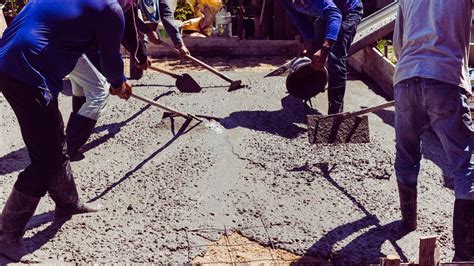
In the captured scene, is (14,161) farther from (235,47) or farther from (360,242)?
(235,47)

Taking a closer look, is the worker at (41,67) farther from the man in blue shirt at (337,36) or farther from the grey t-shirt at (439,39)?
the man in blue shirt at (337,36)

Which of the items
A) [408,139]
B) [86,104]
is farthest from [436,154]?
[86,104]

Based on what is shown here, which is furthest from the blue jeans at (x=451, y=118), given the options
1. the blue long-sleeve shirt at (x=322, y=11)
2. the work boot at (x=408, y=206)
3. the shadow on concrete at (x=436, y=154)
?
the blue long-sleeve shirt at (x=322, y=11)

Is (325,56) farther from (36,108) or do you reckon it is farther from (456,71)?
(36,108)

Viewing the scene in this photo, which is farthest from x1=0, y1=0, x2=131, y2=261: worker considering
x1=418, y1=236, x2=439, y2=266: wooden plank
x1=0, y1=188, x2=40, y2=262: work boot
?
x1=418, y1=236, x2=439, y2=266: wooden plank

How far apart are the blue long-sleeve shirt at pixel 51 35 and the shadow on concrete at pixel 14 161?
1613 millimetres

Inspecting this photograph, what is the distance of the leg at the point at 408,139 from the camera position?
11.9 ft

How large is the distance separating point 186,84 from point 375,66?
89.1 inches

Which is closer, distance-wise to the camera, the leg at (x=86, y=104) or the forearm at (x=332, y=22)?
the leg at (x=86, y=104)

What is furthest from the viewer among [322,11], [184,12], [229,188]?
[184,12]

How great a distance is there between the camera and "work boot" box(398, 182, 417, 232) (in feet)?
12.8

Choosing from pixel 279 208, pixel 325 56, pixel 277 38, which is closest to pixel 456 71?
pixel 279 208

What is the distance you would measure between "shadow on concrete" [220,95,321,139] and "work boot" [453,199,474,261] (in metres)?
2.27

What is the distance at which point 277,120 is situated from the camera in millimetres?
5984
